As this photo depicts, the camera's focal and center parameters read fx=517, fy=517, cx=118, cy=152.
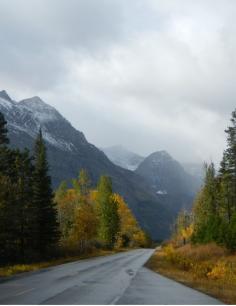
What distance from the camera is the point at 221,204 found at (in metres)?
86.7

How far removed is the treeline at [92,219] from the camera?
255ft

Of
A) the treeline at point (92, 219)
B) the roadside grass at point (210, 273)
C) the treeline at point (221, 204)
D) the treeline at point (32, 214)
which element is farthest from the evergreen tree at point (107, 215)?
the roadside grass at point (210, 273)

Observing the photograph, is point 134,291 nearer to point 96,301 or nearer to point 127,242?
point 96,301

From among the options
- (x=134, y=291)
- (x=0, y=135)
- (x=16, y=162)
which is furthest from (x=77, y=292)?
(x=16, y=162)

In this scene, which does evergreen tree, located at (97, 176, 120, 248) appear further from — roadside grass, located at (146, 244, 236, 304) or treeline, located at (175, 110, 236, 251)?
roadside grass, located at (146, 244, 236, 304)

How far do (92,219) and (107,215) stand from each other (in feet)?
67.8

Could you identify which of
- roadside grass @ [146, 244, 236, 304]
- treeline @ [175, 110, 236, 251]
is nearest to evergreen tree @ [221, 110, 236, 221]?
treeline @ [175, 110, 236, 251]

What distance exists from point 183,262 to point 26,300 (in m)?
31.2

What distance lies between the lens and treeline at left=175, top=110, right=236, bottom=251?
54.7 m

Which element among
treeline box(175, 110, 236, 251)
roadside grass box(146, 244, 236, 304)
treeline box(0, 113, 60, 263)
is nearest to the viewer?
roadside grass box(146, 244, 236, 304)

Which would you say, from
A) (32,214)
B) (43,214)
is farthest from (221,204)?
(32,214)

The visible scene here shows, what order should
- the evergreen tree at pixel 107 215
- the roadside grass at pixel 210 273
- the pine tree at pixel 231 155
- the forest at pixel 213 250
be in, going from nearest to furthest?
the roadside grass at pixel 210 273
the forest at pixel 213 250
the pine tree at pixel 231 155
the evergreen tree at pixel 107 215

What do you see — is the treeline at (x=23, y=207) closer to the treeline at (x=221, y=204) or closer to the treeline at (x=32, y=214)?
the treeline at (x=32, y=214)

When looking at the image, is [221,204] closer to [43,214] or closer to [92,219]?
[92,219]
